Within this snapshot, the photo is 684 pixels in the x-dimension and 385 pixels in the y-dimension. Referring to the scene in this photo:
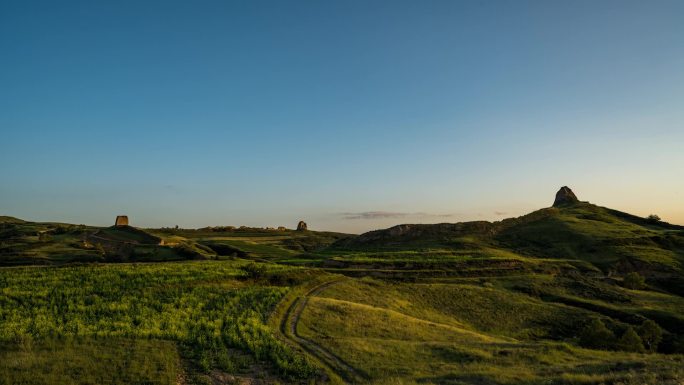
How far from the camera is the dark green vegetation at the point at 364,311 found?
978 inches

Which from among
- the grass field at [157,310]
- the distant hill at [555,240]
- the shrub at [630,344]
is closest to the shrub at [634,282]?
the distant hill at [555,240]

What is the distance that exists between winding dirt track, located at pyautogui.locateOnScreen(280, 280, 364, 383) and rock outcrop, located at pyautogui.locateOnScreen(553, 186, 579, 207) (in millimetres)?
116083

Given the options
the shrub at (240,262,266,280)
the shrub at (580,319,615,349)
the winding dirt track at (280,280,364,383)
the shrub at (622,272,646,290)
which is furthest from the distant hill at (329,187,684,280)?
the winding dirt track at (280,280,364,383)

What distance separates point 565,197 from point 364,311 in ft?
390

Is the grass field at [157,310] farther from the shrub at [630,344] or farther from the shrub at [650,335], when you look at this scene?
the shrub at [650,335]

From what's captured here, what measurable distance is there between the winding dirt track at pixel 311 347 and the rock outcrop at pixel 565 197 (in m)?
116

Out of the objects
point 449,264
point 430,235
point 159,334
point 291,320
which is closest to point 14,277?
point 159,334

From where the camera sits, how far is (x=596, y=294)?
188 feet

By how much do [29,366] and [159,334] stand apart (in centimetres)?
791

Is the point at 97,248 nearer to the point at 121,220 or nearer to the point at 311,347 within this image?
the point at 121,220

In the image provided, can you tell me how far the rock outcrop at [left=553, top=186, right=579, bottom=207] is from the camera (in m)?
137

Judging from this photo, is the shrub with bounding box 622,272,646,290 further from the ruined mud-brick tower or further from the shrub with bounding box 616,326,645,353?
the ruined mud-brick tower

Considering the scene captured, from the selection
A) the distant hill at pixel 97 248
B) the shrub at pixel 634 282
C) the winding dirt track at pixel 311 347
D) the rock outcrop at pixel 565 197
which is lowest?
the winding dirt track at pixel 311 347

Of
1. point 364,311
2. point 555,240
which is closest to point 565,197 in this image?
point 555,240
